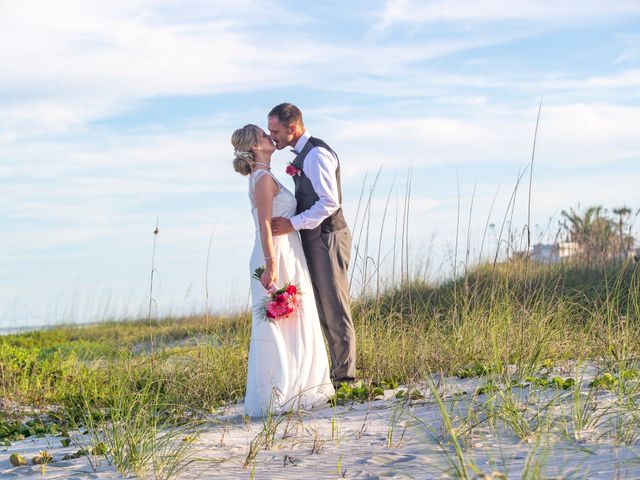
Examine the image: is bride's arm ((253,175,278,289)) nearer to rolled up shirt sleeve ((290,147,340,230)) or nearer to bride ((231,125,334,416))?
bride ((231,125,334,416))

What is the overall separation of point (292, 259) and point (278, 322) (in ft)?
1.53

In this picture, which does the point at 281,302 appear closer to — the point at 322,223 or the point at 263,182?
the point at 322,223

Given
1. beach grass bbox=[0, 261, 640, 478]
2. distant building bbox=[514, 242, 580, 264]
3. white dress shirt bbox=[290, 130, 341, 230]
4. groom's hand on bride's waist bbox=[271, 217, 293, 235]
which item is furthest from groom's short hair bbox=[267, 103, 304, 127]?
distant building bbox=[514, 242, 580, 264]

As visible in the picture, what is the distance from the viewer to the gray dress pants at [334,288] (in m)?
6.02

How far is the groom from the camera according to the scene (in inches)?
231

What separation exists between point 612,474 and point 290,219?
2.97 meters

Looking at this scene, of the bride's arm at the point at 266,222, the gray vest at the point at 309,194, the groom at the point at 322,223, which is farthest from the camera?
the gray vest at the point at 309,194

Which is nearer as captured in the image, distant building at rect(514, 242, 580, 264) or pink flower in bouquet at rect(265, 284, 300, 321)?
pink flower in bouquet at rect(265, 284, 300, 321)

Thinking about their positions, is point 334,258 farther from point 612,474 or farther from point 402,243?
point 612,474

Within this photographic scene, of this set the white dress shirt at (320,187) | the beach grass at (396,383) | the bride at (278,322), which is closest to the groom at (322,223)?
the white dress shirt at (320,187)

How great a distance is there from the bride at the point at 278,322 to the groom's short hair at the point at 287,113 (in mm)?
231

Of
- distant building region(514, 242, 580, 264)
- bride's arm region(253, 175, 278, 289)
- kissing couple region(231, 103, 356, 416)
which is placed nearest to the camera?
bride's arm region(253, 175, 278, 289)

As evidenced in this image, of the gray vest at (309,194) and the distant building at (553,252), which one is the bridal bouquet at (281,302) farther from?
the distant building at (553,252)

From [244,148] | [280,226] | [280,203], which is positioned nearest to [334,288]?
[280,226]
